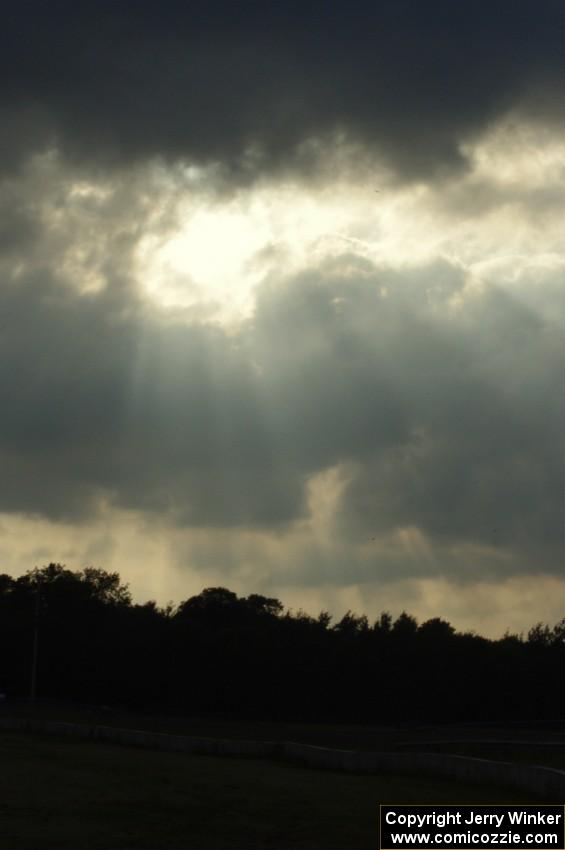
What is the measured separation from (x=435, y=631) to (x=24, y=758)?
9498 centimetres

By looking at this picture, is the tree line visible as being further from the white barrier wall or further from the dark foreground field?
the dark foreground field

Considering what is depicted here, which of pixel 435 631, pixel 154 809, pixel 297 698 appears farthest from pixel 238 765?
pixel 435 631

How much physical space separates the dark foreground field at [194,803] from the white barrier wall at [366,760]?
0.64m

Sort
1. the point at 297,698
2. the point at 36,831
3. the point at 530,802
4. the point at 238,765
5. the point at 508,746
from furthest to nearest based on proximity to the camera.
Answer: the point at 297,698
the point at 508,746
the point at 238,765
the point at 530,802
the point at 36,831

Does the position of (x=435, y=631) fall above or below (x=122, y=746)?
above

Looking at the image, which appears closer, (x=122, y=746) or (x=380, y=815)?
(x=380, y=815)

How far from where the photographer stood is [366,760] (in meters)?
35.5

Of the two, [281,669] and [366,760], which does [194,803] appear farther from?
[281,669]

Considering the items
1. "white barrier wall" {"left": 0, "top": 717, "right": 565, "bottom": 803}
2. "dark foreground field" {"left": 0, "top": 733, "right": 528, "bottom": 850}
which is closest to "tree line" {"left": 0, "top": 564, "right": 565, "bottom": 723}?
"white barrier wall" {"left": 0, "top": 717, "right": 565, "bottom": 803}

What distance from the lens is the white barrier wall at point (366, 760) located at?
26.4m

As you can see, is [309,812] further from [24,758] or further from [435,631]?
[435,631]

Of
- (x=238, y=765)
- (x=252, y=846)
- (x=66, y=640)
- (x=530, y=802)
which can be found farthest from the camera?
(x=66, y=640)

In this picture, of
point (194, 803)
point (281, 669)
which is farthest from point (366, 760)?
point (281, 669)

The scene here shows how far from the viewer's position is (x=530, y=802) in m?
24.9
